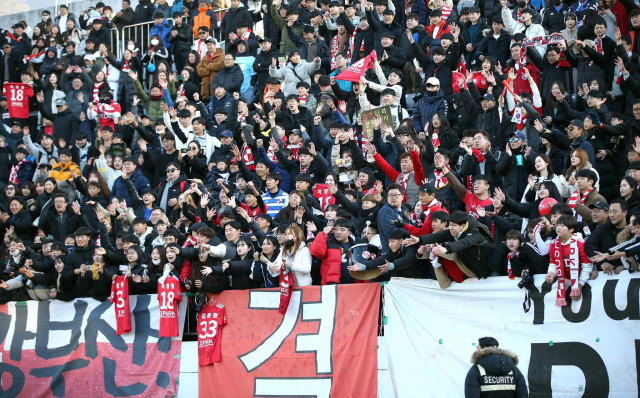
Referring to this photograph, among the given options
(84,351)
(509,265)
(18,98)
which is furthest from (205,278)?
(18,98)

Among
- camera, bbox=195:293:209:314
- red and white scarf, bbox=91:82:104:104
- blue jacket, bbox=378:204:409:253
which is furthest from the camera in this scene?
red and white scarf, bbox=91:82:104:104

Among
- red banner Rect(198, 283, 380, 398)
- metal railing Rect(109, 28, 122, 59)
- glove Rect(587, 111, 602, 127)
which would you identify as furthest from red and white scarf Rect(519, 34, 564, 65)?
metal railing Rect(109, 28, 122, 59)

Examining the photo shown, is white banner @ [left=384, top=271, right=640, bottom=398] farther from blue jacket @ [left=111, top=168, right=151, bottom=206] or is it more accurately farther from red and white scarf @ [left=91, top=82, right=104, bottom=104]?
red and white scarf @ [left=91, top=82, right=104, bottom=104]

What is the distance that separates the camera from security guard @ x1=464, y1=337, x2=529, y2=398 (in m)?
7.06

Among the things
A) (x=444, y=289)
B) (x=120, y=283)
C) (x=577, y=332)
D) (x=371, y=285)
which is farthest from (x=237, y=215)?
(x=577, y=332)

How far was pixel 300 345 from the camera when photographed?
33.6 ft

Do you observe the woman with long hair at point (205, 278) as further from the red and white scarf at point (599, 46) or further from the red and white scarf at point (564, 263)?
the red and white scarf at point (599, 46)

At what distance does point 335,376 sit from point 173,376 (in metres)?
2.63

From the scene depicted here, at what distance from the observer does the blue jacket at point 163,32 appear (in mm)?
20345

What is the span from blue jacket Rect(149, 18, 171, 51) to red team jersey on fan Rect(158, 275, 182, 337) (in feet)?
34.3

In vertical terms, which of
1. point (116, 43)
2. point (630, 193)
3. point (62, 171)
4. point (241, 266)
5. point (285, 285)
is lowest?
point (285, 285)

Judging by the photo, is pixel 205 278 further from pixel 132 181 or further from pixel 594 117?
pixel 594 117

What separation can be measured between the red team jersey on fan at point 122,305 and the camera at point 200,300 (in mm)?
1266

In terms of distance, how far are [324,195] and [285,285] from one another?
2.76 metres
